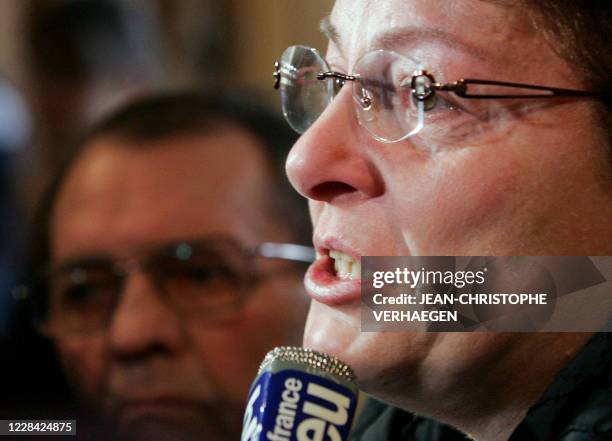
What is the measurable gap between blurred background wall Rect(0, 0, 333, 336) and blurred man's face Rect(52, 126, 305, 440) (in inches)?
44.0

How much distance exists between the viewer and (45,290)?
248 cm

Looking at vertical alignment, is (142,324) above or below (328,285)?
above

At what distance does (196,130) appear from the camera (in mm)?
2486

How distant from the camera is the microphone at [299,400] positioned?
1.08 metres

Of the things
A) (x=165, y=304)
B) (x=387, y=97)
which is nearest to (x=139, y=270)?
(x=165, y=304)

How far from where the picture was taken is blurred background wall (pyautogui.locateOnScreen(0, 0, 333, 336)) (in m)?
3.73

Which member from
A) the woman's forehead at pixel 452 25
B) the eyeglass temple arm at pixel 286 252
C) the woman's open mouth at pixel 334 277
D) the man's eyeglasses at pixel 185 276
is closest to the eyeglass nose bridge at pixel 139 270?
the man's eyeglasses at pixel 185 276

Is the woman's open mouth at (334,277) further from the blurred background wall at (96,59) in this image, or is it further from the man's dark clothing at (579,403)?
the blurred background wall at (96,59)

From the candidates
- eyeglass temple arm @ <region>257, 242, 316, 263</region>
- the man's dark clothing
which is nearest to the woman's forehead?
the man's dark clothing

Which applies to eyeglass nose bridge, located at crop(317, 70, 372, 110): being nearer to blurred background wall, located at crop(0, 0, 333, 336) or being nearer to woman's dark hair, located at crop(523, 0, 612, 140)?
woman's dark hair, located at crop(523, 0, 612, 140)

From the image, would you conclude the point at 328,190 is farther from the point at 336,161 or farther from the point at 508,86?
the point at 508,86

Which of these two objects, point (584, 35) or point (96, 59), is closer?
point (584, 35)

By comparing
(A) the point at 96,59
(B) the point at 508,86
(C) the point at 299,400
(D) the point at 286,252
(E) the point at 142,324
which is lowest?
(C) the point at 299,400

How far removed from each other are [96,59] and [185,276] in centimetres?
172
